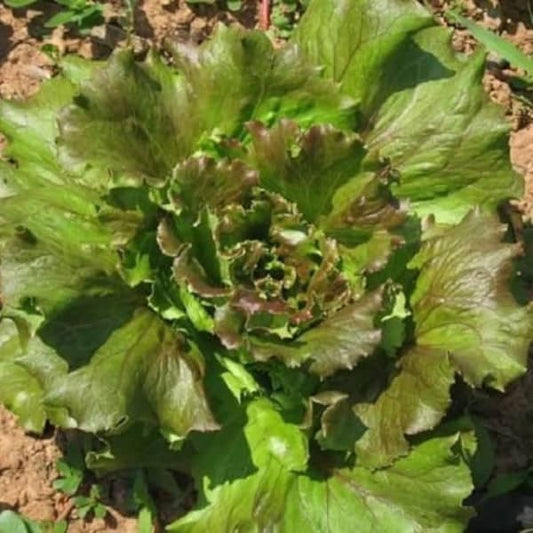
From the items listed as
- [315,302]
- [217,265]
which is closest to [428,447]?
[315,302]

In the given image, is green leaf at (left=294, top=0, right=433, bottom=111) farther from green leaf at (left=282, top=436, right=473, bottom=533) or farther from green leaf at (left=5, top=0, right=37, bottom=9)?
green leaf at (left=5, top=0, right=37, bottom=9)

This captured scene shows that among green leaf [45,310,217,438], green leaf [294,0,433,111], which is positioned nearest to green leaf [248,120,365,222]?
green leaf [294,0,433,111]

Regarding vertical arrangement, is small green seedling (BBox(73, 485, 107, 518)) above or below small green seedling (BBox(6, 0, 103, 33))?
below

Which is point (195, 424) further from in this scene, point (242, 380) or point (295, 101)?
point (295, 101)

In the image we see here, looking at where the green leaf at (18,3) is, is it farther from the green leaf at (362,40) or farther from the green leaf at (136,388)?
the green leaf at (136,388)

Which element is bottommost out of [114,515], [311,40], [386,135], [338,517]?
[114,515]

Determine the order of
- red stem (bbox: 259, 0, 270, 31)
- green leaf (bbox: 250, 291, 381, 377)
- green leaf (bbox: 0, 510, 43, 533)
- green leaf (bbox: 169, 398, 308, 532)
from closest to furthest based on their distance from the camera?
green leaf (bbox: 250, 291, 381, 377) < green leaf (bbox: 169, 398, 308, 532) < green leaf (bbox: 0, 510, 43, 533) < red stem (bbox: 259, 0, 270, 31)

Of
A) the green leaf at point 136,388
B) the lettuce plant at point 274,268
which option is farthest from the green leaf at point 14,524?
the green leaf at point 136,388
